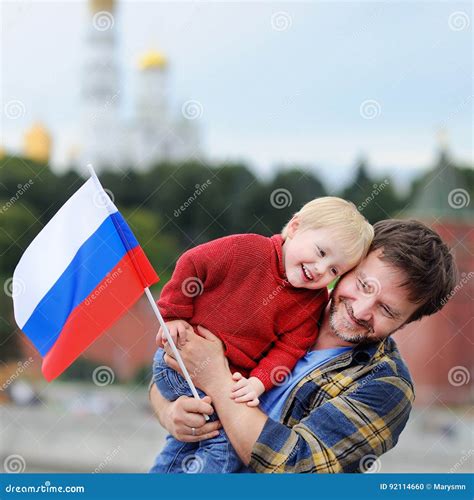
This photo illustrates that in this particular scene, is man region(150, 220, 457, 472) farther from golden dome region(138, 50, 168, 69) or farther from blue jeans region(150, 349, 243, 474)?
golden dome region(138, 50, 168, 69)

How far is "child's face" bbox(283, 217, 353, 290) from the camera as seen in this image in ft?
4.67

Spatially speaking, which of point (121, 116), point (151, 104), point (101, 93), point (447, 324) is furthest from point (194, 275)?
point (101, 93)

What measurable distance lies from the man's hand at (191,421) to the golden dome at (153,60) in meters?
24.1

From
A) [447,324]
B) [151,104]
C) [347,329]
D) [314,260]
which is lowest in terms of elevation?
[447,324]

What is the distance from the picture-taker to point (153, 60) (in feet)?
83.3

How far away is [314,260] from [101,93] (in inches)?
1138

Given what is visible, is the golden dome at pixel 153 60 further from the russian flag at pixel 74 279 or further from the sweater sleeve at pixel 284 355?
the sweater sleeve at pixel 284 355

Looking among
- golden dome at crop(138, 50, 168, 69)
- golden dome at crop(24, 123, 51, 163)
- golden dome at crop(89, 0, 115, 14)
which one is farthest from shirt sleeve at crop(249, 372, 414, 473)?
golden dome at crop(138, 50, 168, 69)

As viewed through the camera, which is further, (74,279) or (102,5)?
(102,5)

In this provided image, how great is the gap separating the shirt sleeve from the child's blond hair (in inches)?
8.0

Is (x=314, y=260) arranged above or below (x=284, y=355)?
above

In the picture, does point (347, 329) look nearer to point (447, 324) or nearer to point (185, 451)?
point (185, 451)

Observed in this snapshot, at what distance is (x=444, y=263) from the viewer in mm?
1432

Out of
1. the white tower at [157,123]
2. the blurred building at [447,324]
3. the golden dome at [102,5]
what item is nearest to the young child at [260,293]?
the blurred building at [447,324]
